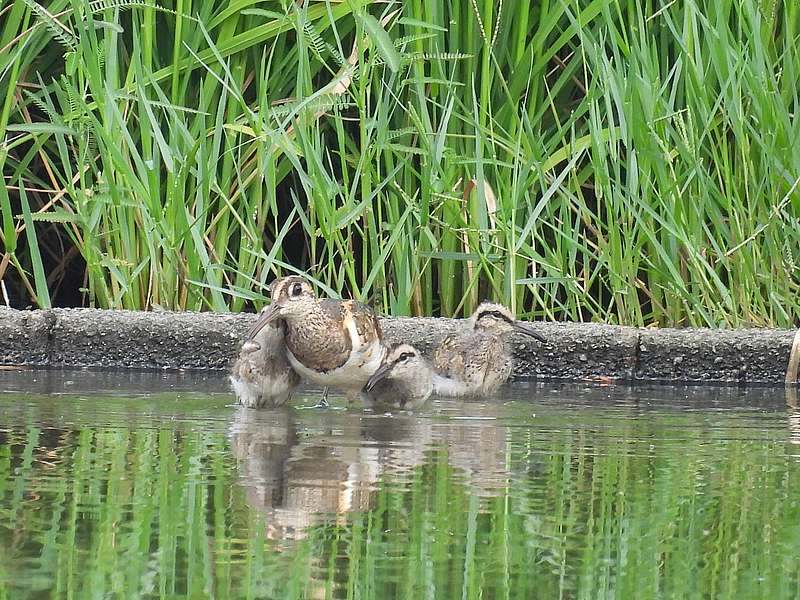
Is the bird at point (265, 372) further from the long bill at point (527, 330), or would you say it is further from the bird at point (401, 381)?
the long bill at point (527, 330)

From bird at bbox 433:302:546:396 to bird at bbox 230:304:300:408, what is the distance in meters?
0.75

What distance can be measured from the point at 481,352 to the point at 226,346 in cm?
117

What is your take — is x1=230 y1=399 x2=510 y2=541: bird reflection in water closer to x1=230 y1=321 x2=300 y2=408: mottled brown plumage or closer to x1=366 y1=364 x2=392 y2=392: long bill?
x1=230 y1=321 x2=300 y2=408: mottled brown plumage

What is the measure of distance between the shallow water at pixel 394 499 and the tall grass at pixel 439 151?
112cm

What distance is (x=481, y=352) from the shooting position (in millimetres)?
7348

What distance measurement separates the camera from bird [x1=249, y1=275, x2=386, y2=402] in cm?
696

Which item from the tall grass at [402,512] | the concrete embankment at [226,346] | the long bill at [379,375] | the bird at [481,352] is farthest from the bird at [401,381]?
the tall grass at [402,512]

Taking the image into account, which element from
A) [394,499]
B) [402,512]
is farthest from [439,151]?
[402,512]

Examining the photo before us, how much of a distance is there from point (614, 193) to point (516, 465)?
331cm

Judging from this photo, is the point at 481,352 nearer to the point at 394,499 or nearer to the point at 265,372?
the point at 265,372

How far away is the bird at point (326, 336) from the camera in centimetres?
696

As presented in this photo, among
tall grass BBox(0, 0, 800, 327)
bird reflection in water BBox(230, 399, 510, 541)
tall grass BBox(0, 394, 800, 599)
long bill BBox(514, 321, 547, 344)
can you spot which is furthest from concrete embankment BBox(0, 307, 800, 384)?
tall grass BBox(0, 394, 800, 599)

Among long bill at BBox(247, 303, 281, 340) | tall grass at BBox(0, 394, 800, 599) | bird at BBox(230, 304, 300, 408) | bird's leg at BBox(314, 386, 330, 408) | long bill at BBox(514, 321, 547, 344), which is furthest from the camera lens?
long bill at BBox(514, 321, 547, 344)

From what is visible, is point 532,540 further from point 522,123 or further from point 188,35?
point 188,35
